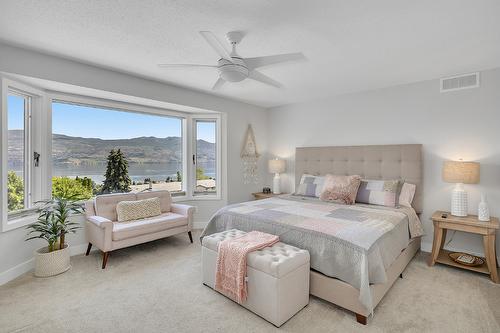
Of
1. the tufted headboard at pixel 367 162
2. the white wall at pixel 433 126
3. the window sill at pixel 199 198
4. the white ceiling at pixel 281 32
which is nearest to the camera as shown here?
the white ceiling at pixel 281 32

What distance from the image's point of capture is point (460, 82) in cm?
337

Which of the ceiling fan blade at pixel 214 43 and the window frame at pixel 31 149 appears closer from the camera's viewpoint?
the ceiling fan blade at pixel 214 43

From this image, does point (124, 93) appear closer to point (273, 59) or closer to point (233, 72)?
point (233, 72)

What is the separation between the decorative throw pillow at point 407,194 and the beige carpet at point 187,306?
0.87 meters

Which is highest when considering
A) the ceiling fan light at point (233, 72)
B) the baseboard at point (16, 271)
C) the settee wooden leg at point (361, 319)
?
the ceiling fan light at point (233, 72)

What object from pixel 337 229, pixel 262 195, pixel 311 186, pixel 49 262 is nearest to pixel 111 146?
pixel 49 262

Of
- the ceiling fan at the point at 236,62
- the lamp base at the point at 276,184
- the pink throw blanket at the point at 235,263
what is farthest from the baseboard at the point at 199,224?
the ceiling fan at the point at 236,62

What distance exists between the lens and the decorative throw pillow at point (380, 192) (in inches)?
135

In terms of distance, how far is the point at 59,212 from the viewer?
307 cm

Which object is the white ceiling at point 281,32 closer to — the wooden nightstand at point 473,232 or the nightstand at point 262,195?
the wooden nightstand at point 473,232

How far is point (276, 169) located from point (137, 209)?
2.71m

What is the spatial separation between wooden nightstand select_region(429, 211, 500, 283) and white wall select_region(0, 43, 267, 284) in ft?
10.8

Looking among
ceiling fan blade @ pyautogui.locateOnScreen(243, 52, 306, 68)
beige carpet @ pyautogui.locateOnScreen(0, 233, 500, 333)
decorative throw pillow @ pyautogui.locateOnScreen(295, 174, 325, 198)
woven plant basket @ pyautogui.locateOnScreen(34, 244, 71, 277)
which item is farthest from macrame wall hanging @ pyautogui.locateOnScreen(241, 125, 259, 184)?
woven plant basket @ pyautogui.locateOnScreen(34, 244, 71, 277)

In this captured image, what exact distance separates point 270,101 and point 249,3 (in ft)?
10.4
